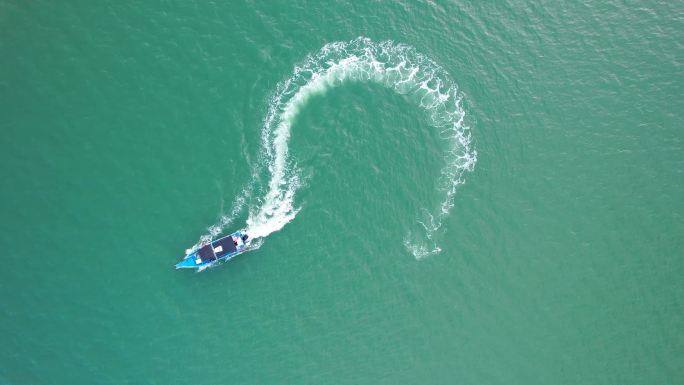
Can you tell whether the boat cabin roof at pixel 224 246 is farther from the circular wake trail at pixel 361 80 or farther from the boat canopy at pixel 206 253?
the circular wake trail at pixel 361 80

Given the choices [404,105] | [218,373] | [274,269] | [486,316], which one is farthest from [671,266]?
[218,373]

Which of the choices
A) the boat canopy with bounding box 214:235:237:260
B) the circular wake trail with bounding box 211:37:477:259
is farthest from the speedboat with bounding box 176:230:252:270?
the circular wake trail with bounding box 211:37:477:259

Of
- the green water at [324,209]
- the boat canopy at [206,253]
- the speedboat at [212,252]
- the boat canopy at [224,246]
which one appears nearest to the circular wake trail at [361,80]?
the green water at [324,209]

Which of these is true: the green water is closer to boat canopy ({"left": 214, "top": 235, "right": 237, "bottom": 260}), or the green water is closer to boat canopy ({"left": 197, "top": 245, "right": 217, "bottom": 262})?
boat canopy ({"left": 214, "top": 235, "right": 237, "bottom": 260})

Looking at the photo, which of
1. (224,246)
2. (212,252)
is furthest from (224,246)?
(212,252)

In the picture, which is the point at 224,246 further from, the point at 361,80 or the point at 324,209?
the point at 361,80

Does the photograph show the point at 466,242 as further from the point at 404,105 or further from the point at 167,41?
the point at 167,41
